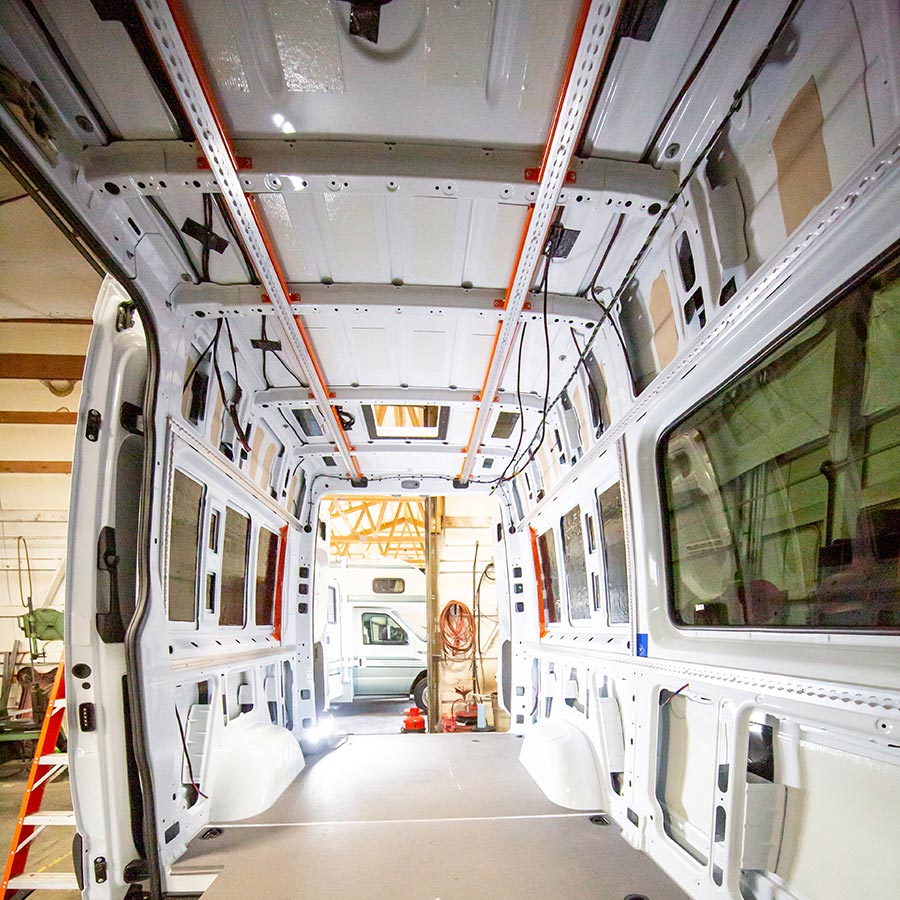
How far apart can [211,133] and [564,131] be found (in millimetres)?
1165

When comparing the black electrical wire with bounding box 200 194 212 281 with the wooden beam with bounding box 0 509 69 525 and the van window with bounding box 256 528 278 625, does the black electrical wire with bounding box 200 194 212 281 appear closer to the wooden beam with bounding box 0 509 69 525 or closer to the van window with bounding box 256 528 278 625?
the van window with bounding box 256 528 278 625

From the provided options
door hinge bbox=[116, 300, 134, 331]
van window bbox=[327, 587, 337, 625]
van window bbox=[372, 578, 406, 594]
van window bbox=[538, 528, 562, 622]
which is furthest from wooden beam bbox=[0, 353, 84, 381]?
van window bbox=[372, 578, 406, 594]

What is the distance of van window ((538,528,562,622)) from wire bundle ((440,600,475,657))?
12.4 feet

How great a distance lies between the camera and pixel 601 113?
1.86 meters

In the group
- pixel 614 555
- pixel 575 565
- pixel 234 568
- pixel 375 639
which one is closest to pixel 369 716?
pixel 375 639

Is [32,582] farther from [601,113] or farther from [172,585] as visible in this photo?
[601,113]

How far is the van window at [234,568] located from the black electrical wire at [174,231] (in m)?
1.73

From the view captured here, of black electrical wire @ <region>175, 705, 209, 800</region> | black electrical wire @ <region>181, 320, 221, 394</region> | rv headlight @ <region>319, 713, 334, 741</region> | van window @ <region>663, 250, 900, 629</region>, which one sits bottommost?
rv headlight @ <region>319, 713, 334, 741</region>

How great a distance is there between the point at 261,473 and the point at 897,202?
4.14 meters

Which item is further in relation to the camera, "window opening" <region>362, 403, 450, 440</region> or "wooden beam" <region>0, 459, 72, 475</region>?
"wooden beam" <region>0, 459, 72, 475</region>

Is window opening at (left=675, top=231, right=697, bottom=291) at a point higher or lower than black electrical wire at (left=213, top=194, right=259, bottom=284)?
lower

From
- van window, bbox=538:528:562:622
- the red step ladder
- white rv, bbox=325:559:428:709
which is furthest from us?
white rv, bbox=325:559:428:709

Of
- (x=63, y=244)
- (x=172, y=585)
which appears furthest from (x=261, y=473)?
(x=63, y=244)

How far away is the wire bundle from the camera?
28.4 feet
